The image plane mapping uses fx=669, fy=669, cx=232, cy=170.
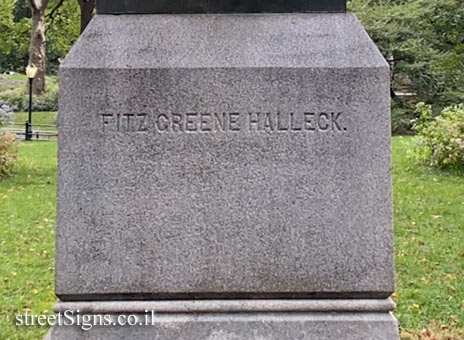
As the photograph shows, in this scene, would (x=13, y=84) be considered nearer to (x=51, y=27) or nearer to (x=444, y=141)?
(x=51, y=27)

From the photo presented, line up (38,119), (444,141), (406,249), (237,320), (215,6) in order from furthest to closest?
(38,119) → (444,141) → (406,249) → (215,6) → (237,320)

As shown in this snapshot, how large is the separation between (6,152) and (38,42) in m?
22.4

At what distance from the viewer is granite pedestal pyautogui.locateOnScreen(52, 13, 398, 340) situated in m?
3.17

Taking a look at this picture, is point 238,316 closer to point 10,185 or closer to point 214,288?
point 214,288

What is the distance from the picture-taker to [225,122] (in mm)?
3193

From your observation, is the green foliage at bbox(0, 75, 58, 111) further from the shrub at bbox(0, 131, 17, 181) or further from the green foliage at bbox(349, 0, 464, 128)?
the shrub at bbox(0, 131, 17, 181)

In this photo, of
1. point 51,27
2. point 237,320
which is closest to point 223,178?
point 237,320

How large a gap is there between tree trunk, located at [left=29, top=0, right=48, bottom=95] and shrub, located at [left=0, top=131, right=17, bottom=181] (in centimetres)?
1732

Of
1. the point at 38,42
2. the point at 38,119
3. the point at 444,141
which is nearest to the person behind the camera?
the point at 444,141

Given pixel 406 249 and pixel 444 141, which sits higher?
pixel 406 249

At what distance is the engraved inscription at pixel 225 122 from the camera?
318 centimetres

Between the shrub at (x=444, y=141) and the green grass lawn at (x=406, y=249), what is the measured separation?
40 cm

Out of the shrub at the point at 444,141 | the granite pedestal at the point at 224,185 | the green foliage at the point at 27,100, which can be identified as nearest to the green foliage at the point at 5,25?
the green foliage at the point at 27,100

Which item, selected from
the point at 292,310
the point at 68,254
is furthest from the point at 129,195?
the point at 292,310
